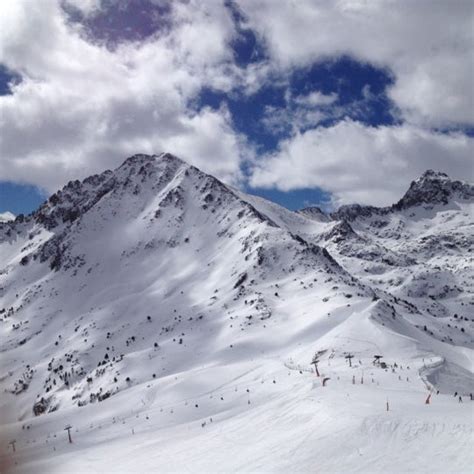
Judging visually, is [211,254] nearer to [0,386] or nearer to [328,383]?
[0,386]

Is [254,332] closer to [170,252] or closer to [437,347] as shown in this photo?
[437,347]

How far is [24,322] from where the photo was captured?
185 meters

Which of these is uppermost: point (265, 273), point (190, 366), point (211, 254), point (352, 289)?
point (211, 254)

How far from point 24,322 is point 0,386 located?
184ft

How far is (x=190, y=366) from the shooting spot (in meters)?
88.2

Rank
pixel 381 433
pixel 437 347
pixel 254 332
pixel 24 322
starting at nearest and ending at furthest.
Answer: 1. pixel 381 433
2. pixel 437 347
3. pixel 254 332
4. pixel 24 322

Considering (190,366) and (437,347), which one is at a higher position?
(190,366)

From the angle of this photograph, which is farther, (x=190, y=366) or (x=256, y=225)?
(x=256, y=225)

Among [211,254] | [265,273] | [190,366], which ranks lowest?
[190,366]

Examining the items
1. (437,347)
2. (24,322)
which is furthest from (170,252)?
(437,347)

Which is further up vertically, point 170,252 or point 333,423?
point 170,252

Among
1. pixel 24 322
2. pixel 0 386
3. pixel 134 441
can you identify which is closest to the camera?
pixel 134 441

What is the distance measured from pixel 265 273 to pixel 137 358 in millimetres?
47488

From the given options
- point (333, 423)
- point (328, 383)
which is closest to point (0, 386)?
point (328, 383)
